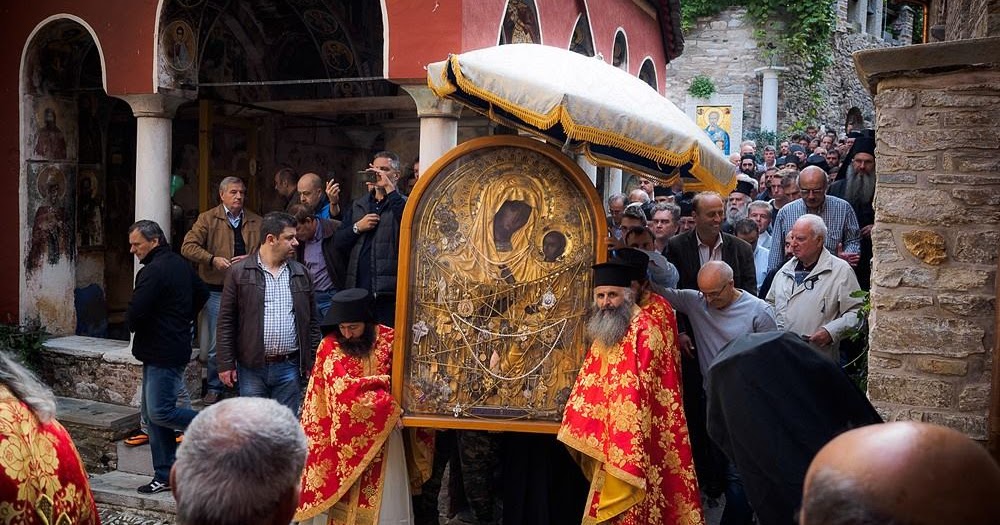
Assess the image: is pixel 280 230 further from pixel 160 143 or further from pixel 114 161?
pixel 114 161

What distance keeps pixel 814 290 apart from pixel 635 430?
165 centimetres

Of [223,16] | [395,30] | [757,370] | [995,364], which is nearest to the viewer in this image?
[757,370]

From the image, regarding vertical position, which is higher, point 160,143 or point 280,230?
point 160,143

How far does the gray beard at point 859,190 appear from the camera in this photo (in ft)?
23.1

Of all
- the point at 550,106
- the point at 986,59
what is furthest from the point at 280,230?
the point at 986,59

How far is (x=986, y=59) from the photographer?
394 cm

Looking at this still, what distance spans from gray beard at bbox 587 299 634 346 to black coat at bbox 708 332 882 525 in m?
2.37

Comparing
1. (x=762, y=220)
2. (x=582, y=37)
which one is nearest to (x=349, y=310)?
(x=762, y=220)

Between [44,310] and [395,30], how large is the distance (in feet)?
15.5

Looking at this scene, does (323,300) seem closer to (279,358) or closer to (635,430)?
(279,358)

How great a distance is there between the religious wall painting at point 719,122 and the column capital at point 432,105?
15655mm

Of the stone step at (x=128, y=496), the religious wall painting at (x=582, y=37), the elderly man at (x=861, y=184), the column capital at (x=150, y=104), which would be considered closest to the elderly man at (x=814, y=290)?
the elderly man at (x=861, y=184)

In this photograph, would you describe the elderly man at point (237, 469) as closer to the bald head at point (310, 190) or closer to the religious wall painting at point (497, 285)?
the religious wall painting at point (497, 285)

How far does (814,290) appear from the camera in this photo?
5328mm
